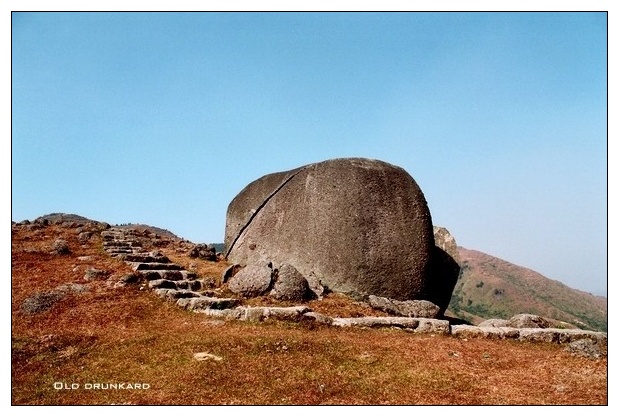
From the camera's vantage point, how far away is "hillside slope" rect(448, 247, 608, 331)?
100 meters

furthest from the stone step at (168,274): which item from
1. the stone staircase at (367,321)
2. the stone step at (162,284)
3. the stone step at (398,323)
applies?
the stone step at (398,323)

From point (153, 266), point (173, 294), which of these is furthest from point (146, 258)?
point (173, 294)

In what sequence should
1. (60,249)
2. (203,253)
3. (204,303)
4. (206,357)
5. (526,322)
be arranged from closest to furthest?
(206,357)
(204,303)
(526,322)
(60,249)
(203,253)

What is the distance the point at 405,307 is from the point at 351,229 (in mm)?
3388

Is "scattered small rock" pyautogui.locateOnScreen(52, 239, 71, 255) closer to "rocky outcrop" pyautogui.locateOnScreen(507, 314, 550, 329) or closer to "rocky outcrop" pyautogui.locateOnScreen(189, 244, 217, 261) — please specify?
"rocky outcrop" pyautogui.locateOnScreen(189, 244, 217, 261)

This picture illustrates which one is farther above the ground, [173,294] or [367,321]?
[173,294]

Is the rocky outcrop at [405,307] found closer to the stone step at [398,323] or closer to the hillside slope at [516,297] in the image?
the stone step at [398,323]

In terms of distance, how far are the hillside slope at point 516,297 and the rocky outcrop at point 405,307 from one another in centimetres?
8119

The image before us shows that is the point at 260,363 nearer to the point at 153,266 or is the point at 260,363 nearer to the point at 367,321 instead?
the point at 367,321

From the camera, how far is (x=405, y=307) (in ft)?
56.4

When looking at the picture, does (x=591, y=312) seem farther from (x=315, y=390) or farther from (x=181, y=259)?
(x=315, y=390)

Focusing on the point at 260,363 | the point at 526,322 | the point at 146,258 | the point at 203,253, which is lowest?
the point at 260,363

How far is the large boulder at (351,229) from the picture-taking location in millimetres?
18047

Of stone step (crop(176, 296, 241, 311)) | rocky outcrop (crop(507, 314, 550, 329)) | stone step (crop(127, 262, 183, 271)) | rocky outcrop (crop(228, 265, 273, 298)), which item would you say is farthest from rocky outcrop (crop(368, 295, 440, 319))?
stone step (crop(127, 262, 183, 271))
